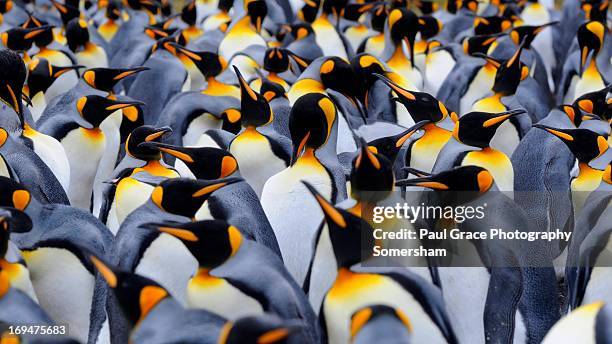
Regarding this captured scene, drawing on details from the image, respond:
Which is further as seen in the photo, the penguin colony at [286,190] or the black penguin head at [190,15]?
the black penguin head at [190,15]

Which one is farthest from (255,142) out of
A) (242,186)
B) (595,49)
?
(595,49)

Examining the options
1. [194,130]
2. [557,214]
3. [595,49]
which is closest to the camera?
[557,214]

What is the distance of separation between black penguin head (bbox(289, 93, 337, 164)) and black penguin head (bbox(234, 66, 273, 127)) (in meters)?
0.60

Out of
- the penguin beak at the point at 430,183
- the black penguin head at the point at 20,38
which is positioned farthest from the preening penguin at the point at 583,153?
the black penguin head at the point at 20,38

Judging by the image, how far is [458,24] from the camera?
26.3 feet

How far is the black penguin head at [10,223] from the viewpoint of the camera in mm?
2623

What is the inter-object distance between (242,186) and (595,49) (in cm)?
319

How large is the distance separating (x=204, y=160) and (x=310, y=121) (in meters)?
0.40

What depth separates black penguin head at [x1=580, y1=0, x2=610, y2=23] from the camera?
6.94 meters

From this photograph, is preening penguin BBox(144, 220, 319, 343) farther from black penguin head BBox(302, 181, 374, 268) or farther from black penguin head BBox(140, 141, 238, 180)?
black penguin head BBox(140, 141, 238, 180)

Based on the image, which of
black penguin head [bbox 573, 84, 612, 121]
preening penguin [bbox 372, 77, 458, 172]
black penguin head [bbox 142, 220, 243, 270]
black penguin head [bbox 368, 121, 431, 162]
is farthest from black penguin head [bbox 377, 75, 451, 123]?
black penguin head [bbox 142, 220, 243, 270]

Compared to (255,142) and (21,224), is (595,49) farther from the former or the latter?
(21,224)

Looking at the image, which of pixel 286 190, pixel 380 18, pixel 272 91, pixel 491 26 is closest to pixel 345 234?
pixel 286 190

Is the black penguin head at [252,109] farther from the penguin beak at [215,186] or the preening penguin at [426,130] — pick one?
the penguin beak at [215,186]
